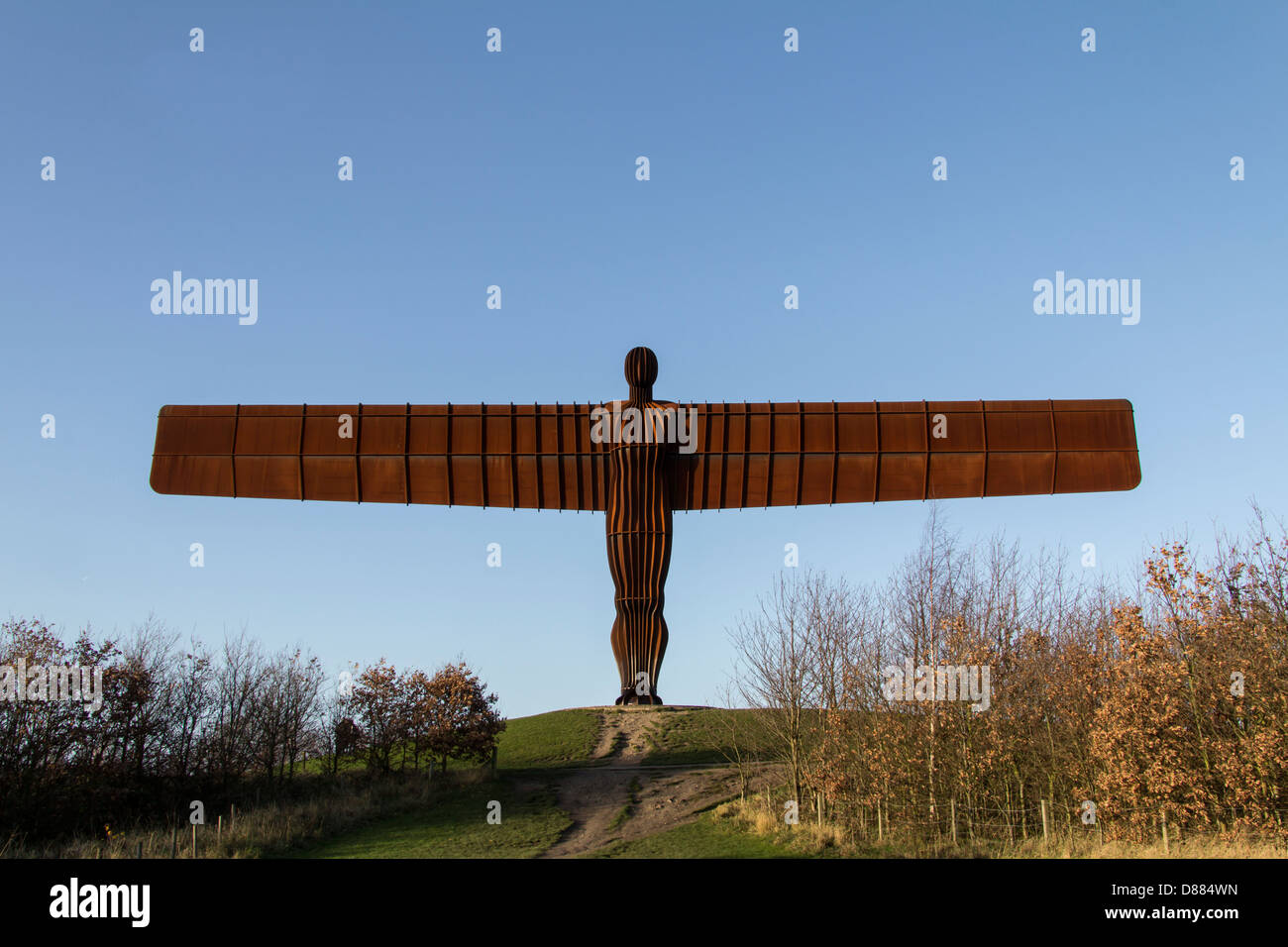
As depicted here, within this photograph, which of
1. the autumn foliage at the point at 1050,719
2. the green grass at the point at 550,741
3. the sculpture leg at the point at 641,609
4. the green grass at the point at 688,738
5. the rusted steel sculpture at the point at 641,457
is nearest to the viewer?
the autumn foliage at the point at 1050,719

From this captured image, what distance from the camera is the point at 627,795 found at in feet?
83.3

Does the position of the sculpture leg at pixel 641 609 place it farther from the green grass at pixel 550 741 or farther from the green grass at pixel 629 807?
the green grass at pixel 550 741

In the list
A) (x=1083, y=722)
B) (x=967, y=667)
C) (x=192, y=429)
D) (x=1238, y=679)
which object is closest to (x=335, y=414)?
(x=192, y=429)

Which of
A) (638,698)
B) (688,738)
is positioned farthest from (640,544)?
(688,738)

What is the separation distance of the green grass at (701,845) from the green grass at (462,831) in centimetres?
184

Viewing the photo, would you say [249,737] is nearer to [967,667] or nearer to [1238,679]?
[967,667]

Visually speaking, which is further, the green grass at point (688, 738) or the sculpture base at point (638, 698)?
the green grass at point (688, 738)

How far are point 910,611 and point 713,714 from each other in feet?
46.8

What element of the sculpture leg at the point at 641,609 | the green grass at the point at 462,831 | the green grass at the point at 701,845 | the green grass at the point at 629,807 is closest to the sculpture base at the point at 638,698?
the sculpture leg at the point at 641,609

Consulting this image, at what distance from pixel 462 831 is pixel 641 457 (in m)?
11.5

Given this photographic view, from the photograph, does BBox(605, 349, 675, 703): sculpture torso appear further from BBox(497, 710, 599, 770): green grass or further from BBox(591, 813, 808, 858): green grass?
BBox(591, 813, 808, 858): green grass

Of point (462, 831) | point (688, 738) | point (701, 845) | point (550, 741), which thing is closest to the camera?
point (701, 845)

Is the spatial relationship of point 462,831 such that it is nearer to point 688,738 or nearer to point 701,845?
point 701,845

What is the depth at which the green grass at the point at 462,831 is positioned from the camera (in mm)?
20234
